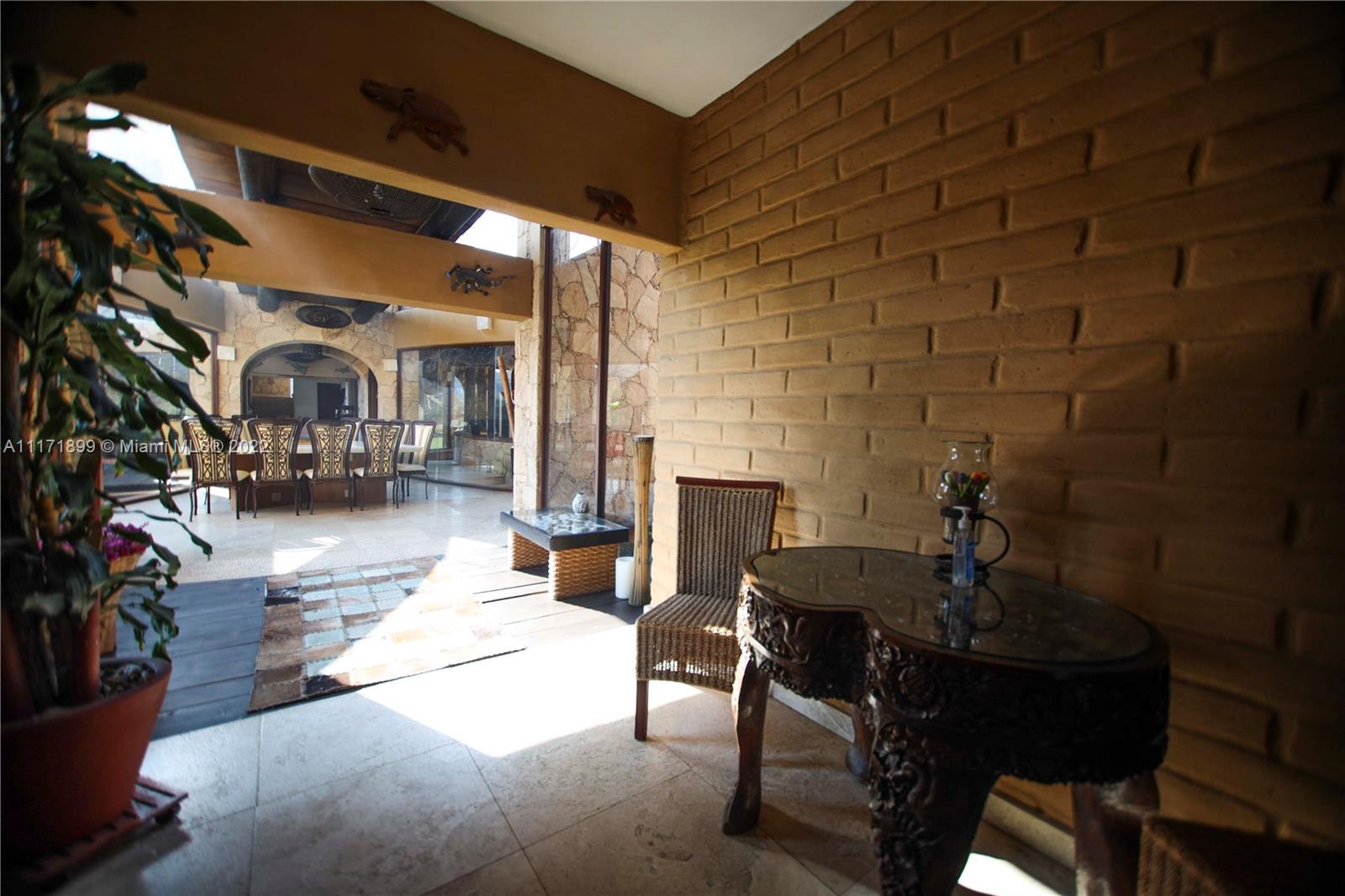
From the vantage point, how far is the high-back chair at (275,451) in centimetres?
552

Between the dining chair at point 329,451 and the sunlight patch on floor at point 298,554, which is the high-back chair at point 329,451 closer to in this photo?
the dining chair at point 329,451

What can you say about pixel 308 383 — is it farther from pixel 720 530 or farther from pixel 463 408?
pixel 720 530

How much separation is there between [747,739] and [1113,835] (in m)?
0.78

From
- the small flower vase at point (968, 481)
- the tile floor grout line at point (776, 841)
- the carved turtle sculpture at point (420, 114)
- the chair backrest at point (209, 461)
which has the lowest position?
the tile floor grout line at point (776, 841)

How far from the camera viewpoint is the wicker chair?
1.62m

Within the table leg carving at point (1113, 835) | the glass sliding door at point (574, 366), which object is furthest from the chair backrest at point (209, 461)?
the table leg carving at point (1113, 835)

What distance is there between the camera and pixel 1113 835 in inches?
40.5

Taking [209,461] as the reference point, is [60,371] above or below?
above

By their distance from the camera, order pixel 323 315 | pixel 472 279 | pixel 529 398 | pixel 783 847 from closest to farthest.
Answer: pixel 783 847
pixel 472 279
pixel 529 398
pixel 323 315

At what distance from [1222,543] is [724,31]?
226 centimetres

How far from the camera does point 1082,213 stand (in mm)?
1277

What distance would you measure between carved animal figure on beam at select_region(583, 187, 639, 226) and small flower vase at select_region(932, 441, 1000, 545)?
5.78 ft

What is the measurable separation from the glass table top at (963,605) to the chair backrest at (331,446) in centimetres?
620

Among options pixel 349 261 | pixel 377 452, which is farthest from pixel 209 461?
pixel 349 261
